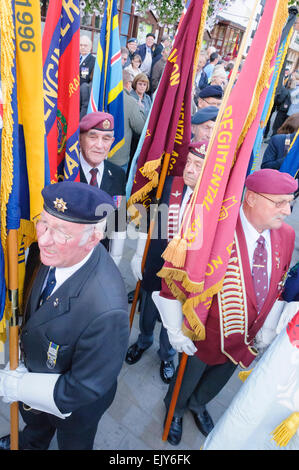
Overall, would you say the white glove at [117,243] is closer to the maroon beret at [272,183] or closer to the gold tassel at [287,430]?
the maroon beret at [272,183]

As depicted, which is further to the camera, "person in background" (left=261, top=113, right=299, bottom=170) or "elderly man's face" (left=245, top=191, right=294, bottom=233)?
"person in background" (left=261, top=113, right=299, bottom=170)

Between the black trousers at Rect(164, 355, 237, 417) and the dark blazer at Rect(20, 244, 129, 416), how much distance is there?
3.25ft

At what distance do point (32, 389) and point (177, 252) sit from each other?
1.07 metres

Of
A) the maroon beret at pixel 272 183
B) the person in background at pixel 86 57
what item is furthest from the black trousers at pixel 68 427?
the person in background at pixel 86 57

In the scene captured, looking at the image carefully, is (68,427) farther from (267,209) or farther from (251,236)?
(267,209)

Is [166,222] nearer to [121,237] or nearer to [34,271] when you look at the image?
[121,237]

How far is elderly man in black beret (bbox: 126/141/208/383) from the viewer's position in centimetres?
232

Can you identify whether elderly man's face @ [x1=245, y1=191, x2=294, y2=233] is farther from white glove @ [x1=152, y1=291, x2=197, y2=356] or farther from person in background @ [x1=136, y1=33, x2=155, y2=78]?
person in background @ [x1=136, y1=33, x2=155, y2=78]

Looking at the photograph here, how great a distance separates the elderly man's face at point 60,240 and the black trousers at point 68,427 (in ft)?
2.92

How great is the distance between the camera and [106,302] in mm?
1484

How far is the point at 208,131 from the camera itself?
3.05 meters

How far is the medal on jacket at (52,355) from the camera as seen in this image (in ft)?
5.16

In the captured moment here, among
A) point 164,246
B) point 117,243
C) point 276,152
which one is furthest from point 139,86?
point 164,246

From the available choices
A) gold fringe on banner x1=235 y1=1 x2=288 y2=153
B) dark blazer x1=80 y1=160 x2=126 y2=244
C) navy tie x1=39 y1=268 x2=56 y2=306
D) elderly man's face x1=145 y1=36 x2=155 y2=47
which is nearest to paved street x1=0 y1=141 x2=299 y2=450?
dark blazer x1=80 y1=160 x2=126 y2=244
